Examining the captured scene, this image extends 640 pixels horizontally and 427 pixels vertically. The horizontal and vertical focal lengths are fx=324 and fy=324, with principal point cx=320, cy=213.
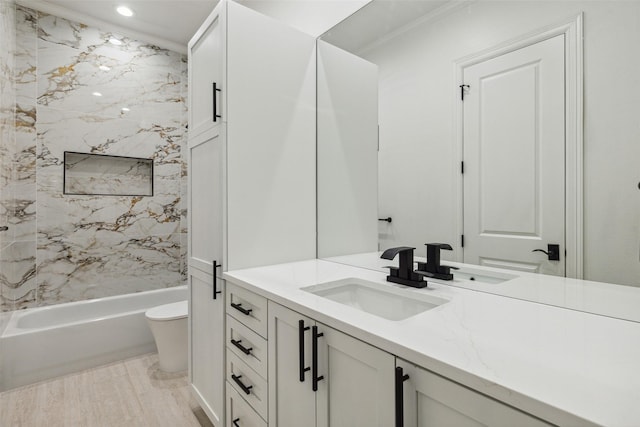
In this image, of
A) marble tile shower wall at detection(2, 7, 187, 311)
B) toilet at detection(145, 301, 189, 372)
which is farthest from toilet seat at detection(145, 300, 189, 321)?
marble tile shower wall at detection(2, 7, 187, 311)

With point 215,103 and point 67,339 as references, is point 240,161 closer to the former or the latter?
point 215,103

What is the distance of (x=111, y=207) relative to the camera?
2973 mm

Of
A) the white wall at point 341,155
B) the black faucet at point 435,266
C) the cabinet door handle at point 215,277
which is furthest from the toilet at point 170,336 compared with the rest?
the black faucet at point 435,266

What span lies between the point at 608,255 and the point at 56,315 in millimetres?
3491

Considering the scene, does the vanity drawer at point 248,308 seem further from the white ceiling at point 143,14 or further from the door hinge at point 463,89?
the white ceiling at point 143,14

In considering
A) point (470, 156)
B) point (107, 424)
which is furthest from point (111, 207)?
point (470, 156)

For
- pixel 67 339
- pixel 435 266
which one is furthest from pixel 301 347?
pixel 67 339

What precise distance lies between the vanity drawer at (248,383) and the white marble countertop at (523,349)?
0.38m

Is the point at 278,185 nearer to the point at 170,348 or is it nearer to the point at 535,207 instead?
the point at 535,207

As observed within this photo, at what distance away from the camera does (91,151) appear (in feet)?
9.45

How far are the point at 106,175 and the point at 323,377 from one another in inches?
117

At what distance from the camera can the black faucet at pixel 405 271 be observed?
115 centimetres

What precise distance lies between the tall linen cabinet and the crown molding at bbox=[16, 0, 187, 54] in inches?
70.1

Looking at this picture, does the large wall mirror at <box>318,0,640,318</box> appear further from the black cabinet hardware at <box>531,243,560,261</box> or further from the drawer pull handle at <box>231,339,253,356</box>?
the drawer pull handle at <box>231,339,253,356</box>
